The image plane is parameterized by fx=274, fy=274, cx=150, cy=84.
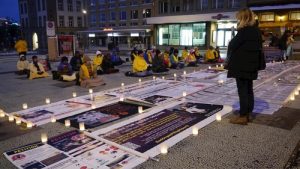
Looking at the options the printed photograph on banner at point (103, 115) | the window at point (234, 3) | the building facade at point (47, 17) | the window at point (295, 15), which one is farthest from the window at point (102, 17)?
the printed photograph on banner at point (103, 115)

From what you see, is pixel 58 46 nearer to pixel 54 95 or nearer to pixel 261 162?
pixel 54 95

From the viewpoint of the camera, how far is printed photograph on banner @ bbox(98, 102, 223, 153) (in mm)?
4465

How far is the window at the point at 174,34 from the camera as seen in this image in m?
36.7

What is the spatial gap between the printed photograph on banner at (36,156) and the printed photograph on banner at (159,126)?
3.00 feet

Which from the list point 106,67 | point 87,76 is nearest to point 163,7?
point 106,67

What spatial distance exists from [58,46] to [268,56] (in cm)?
1485

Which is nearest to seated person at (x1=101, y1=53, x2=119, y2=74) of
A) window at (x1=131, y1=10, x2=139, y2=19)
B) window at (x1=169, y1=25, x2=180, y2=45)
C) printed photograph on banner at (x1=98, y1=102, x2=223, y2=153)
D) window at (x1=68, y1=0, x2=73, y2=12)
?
printed photograph on banner at (x1=98, y1=102, x2=223, y2=153)

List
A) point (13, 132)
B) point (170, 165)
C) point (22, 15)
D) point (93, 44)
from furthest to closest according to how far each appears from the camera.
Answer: point (22, 15), point (93, 44), point (13, 132), point (170, 165)

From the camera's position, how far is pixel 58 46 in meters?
18.9

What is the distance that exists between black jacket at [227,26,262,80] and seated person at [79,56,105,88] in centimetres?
582

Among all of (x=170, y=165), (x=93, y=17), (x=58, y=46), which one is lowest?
(x=170, y=165)

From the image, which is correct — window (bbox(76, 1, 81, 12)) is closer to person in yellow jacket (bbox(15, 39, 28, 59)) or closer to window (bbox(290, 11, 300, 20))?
person in yellow jacket (bbox(15, 39, 28, 59))

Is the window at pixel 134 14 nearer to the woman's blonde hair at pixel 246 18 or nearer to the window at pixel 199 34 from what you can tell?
the window at pixel 199 34

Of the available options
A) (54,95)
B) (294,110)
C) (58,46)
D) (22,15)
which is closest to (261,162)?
(294,110)
